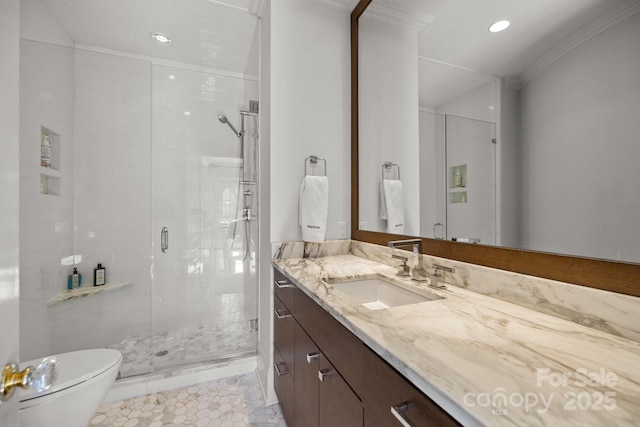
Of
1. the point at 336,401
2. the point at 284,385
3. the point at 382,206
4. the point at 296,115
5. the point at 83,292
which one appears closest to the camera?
the point at 336,401

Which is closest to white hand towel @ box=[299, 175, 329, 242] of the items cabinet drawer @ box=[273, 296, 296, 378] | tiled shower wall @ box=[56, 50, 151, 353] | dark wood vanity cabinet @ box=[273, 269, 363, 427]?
dark wood vanity cabinet @ box=[273, 269, 363, 427]

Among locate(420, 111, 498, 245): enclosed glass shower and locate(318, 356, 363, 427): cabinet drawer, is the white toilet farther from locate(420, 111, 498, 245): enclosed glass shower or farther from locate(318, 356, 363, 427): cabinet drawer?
locate(420, 111, 498, 245): enclosed glass shower

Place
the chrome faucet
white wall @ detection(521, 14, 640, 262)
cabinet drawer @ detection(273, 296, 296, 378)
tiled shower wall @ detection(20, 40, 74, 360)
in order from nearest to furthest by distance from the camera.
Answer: white wall @ detection(521, 14, 640, 262), the chrome faucet, cabinet drawer @ detection(273, 296, 296, 378), tiled shower wall @ detection(20, 40, 74, 360)

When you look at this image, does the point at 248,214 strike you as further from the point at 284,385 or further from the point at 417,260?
the point at 417,260

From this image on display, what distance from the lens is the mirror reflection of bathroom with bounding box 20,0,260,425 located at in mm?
1842

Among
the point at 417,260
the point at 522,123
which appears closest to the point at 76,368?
the point at 417,260

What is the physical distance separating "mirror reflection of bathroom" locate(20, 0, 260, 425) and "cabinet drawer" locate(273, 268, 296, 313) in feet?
2.16

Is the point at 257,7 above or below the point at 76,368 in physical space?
above

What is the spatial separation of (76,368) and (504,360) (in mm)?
1719

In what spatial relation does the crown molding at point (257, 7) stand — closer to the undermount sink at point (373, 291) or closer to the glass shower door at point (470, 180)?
the glass shower door at point (470, 180)

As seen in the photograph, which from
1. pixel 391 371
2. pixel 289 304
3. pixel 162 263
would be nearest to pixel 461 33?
pixel 391 371

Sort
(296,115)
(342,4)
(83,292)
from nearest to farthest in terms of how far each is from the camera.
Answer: (296,115) < (342,4) < (83,292)

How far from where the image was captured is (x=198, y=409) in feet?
5.25

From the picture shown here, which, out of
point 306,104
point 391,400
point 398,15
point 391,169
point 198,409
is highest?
point 398,15
